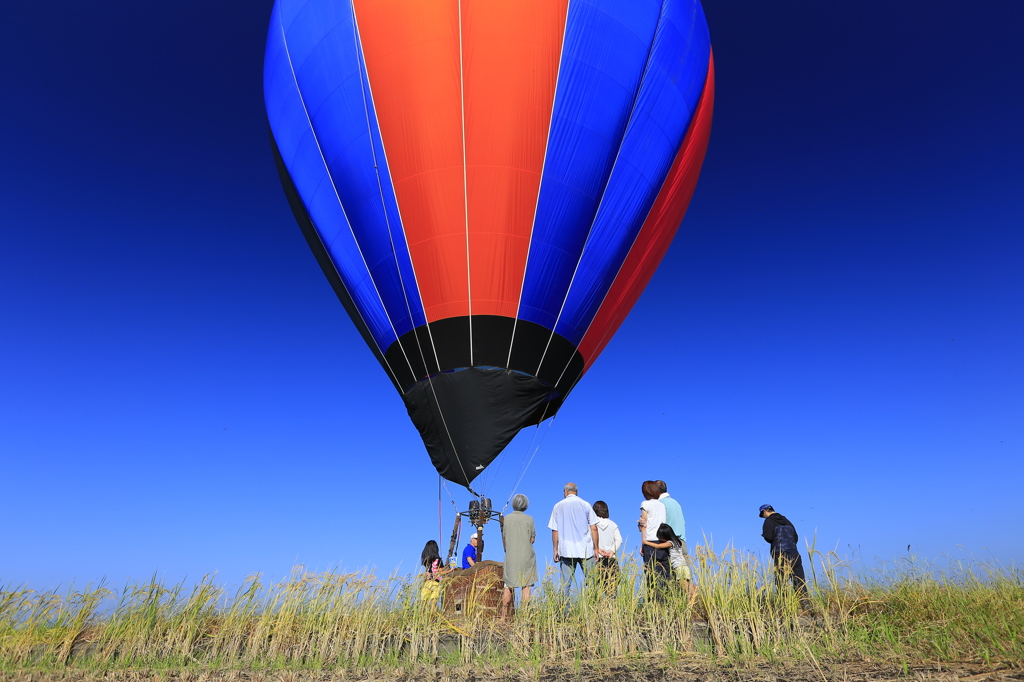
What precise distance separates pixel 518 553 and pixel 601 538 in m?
1.14

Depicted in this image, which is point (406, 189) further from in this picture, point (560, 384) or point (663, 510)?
point (663, 510)

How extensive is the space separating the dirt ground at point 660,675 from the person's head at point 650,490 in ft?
8.00

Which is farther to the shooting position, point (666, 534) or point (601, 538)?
point (601, 538)

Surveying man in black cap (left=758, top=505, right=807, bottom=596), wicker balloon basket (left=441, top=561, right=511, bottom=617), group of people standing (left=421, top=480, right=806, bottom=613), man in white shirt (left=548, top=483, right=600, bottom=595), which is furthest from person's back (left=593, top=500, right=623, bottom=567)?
man in black cap (left=758, top=505, right=807, bottom=596)

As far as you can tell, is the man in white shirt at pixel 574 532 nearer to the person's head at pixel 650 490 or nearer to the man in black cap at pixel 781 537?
the person's head at pixel 650 490

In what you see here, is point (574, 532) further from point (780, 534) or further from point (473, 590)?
point (780, 534)

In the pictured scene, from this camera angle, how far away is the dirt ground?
3.68 meters

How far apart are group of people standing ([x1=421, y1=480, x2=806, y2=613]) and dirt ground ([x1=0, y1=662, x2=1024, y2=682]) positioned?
1.57 meters

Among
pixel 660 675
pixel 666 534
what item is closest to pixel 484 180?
pixel 666 534

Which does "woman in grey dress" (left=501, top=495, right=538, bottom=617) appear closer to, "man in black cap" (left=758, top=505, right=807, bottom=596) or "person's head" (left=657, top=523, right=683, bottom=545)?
"person's head" (left=657, top=523, right=683, bottom=545)

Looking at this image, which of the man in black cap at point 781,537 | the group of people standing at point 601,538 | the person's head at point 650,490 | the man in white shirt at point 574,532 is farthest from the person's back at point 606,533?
the man in black cap at point 781,537

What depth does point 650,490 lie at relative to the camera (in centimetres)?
661

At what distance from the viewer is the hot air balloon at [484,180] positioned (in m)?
8.68

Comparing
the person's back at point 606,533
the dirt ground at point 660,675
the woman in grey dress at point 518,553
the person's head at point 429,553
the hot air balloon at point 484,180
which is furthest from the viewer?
the hot air balloon at point 484,180
